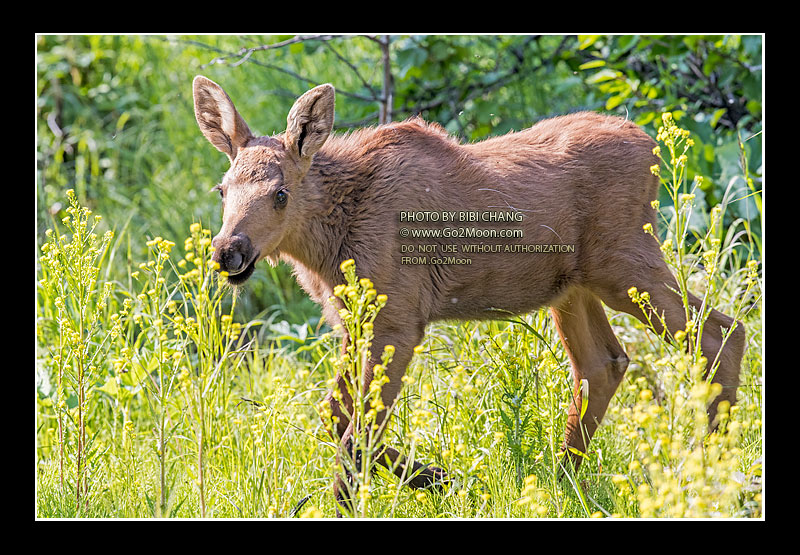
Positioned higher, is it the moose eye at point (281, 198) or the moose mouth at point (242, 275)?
the moose eye at point (281, 198)

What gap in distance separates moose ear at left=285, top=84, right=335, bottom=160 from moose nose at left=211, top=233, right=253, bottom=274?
646 millimetres

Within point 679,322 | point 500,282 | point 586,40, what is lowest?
point 679,322

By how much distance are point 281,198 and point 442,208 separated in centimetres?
90

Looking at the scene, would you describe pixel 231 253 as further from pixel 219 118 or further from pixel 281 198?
pixel 219 118

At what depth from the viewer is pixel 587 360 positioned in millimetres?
5895

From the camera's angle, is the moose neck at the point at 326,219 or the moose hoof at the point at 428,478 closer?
the moose neck at the point at 326,219

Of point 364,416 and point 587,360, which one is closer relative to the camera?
point 364,416

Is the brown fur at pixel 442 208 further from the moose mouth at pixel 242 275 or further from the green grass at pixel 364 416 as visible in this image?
the green grass at pixel 364 416

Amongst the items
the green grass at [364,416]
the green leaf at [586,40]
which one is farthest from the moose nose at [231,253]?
the green leaf at [586,40]

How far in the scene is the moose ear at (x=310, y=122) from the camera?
199 inches

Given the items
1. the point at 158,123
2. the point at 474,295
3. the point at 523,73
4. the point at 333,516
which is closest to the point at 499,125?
the point at 523,73

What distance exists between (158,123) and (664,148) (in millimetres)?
5658

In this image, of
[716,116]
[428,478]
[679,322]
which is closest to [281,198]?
[428,478]

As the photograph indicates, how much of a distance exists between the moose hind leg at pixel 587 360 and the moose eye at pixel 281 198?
1.84 m
